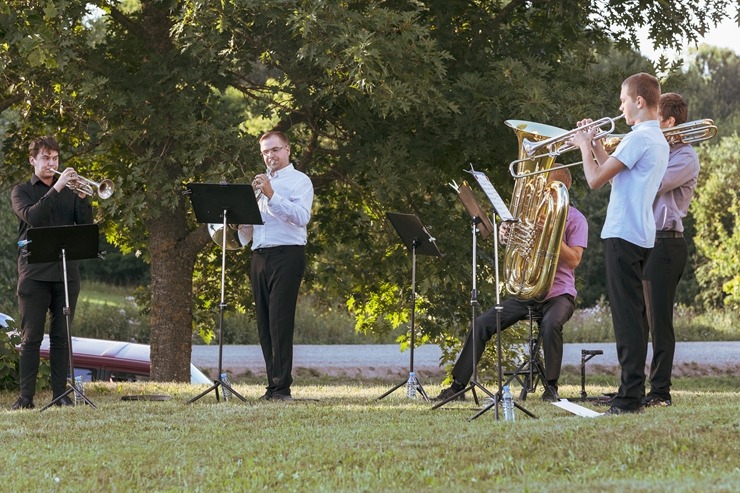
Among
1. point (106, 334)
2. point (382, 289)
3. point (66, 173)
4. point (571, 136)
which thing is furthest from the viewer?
point (106, 334)

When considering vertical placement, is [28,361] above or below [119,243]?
below

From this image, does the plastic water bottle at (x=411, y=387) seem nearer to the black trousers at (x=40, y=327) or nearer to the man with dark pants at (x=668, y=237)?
the man with dark pants at (x=668, y=237)

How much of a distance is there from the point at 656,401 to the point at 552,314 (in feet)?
4.54

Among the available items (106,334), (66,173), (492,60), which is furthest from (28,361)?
(106,334)

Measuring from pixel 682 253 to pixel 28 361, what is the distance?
508 cm

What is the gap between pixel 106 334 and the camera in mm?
22859

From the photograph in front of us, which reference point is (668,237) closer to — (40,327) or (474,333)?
(474,333)

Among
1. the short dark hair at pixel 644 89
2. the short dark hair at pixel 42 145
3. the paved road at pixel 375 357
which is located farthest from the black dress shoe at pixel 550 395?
the paved road at pixel 375 357

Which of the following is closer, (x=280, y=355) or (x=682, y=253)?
(x=682, y=253)

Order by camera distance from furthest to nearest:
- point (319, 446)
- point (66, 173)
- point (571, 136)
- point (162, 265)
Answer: point (162, 265), point (66, 173), point (571, 136), point (319, 446)

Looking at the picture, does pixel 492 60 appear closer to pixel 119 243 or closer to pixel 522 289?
pixel 522 289

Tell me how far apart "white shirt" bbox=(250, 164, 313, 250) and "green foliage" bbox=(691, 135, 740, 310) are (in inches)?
740

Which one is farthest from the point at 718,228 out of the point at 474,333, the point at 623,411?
the point at 623,411

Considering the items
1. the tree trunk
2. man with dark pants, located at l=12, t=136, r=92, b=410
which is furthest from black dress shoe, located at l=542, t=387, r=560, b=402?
the tree trunk
